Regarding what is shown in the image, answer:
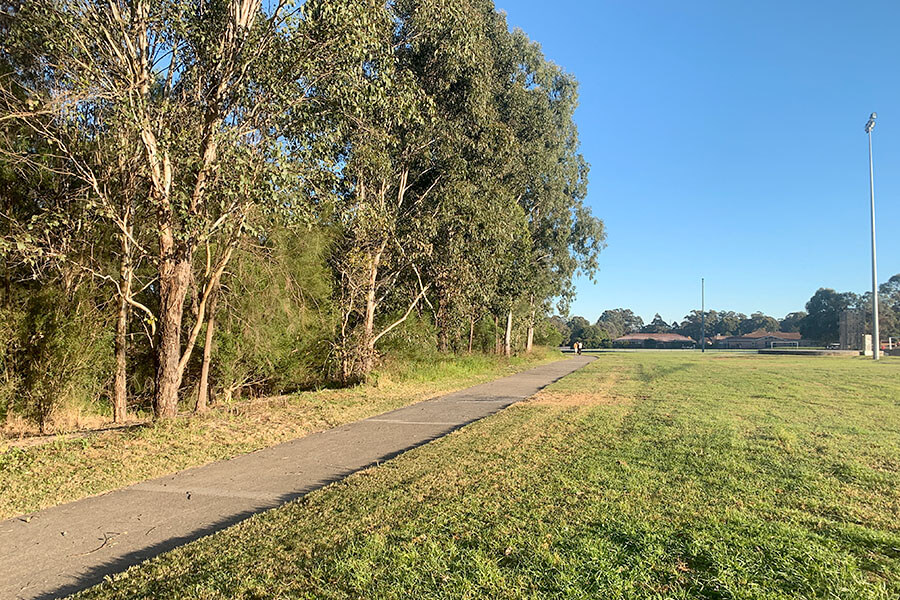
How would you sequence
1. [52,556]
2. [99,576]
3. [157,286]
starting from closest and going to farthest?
[99,576]
[52,556]
[157,286]

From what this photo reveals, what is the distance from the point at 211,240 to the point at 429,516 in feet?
26.9

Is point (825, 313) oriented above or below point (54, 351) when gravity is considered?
above

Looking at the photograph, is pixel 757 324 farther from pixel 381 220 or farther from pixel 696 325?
pixel 381 220

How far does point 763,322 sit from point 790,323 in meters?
6.01

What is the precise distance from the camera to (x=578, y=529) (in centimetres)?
434

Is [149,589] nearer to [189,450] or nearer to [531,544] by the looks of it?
[531,544]

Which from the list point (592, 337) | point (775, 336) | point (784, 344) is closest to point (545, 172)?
point (592, 337)

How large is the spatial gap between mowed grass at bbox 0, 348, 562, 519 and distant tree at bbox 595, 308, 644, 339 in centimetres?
14553

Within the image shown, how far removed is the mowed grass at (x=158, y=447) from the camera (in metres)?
5.78

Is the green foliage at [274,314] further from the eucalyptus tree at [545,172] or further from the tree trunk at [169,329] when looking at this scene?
the eucalyptus tree at [545,172]

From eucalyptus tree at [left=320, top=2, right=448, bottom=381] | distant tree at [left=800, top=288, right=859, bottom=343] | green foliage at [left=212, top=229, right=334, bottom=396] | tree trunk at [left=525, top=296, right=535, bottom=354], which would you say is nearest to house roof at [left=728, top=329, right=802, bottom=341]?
distant tree at [left=800, top=288, right=859, bottom=343]

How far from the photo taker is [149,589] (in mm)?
3502

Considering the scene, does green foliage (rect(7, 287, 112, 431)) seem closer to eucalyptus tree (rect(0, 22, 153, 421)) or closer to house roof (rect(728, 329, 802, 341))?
eucalyptus tree (rect(0, 22, 153, 421))

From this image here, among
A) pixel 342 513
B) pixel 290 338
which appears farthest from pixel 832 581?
pixel 290 338
